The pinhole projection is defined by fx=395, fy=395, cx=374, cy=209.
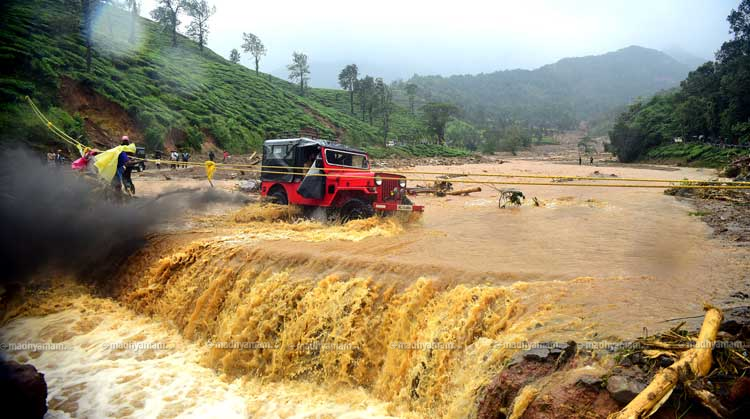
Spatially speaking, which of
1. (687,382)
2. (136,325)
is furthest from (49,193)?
(687,382)

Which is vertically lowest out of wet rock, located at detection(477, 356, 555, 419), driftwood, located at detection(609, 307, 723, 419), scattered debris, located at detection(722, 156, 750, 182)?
wet rock, located at detection(477, 356, 555, 419)

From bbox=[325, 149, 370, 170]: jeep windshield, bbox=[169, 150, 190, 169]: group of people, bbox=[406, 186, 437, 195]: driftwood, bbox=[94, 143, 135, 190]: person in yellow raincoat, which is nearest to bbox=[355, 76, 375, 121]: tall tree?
bbox=[169, 150, 190, 169]: group of people

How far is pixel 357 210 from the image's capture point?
10484 mm

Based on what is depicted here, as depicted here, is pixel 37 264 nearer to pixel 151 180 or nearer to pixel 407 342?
pixel 407 342

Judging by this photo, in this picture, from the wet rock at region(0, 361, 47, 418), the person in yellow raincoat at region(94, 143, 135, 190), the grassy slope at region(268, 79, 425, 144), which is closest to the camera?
the wet rock at region(0, 361, 47, 418)

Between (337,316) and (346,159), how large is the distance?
6.26 metres

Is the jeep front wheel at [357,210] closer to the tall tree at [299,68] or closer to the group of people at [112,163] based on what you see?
the group of people at [112,163]

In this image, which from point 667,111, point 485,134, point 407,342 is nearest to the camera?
point 407,342

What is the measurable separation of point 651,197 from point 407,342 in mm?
18236

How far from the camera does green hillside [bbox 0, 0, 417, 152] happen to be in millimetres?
22734

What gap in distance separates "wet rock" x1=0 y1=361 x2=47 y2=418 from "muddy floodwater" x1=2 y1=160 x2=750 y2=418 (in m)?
0.83

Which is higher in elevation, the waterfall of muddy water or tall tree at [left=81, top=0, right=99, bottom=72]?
tall tree at [left=81, top=0, right=99, bottom=72]

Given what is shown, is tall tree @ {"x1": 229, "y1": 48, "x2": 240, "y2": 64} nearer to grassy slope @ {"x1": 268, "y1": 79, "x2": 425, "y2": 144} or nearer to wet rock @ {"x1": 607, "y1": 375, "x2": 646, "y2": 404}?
grassy slope @ {"x1": 268, "y1": 79, "x2": 425, "y2": 144}

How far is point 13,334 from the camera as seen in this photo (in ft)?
22.5
